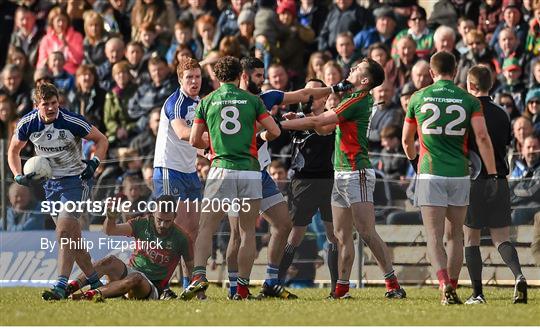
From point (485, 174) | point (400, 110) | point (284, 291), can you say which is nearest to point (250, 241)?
point (284, 291)

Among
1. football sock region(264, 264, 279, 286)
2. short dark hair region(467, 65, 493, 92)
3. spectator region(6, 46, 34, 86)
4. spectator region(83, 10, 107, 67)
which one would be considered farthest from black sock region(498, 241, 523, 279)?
spectator region(6, 46, 34, 86)

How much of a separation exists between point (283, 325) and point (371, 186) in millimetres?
3110

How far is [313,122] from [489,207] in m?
1.98

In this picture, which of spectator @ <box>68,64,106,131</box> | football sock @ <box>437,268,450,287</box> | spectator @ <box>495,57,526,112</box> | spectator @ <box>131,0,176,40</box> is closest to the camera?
football sock @ <box>437,268,450,287</box>

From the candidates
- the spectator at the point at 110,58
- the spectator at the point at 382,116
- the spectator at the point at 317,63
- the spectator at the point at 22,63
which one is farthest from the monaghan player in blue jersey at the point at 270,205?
the spectator at the point at 22,63

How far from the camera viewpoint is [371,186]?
46.3 feet

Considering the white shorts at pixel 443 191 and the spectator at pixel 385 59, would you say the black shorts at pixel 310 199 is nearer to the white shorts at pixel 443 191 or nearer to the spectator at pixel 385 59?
the white shorts at pixel 443 191

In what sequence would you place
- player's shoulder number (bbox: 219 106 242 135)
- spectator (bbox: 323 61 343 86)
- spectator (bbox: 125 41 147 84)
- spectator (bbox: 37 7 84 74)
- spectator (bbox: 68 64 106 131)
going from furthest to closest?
spectator (bbox: 37 7 84 74)
spectator (bbox: 125 41 147 84)
spectator (bbox: 68 64 106 131)
spectator (bbox: 323 61 343 86)
player's shoulder number (bbox: 219 106 242 135)

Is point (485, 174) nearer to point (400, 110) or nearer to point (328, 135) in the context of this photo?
point (328, 135)

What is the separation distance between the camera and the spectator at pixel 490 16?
1898 centimetres

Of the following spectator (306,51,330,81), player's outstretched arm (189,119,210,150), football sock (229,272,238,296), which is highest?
spectator (306,51,330,81)

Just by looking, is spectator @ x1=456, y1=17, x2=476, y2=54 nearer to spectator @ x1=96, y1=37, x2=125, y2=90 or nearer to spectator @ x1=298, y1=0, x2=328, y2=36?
spectator @ x1=298, y1=0, x2=328, y2=36

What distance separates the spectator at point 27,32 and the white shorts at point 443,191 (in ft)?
35.6

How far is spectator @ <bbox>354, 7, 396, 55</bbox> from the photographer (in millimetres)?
19328
